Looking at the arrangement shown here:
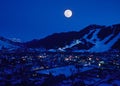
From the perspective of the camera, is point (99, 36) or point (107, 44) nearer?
point (107, 44)

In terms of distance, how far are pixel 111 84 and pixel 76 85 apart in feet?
23.8

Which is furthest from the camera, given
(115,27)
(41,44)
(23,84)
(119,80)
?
(41,44)

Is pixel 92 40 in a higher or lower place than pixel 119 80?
higher

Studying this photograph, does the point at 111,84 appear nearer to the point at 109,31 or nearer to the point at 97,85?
the point at 97,85

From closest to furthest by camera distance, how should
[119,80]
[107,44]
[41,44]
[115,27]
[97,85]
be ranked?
[97,85] → [119,80] → [107,44] → [115,27] → [41,44]

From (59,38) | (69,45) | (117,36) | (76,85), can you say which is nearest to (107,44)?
(117,36)

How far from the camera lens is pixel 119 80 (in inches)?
1642

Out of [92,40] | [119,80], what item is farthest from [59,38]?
[119,80]

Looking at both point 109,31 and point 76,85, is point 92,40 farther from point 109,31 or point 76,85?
point 76,85

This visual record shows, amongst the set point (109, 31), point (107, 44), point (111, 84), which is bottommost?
point (111, 84)

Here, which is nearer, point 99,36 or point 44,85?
point 44,85

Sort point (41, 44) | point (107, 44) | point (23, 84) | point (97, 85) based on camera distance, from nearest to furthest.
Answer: point (23, 84)
point (97, 85)
point (107, 44)
point (41, 44)

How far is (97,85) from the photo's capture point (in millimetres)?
35875

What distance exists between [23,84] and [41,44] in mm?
166011
